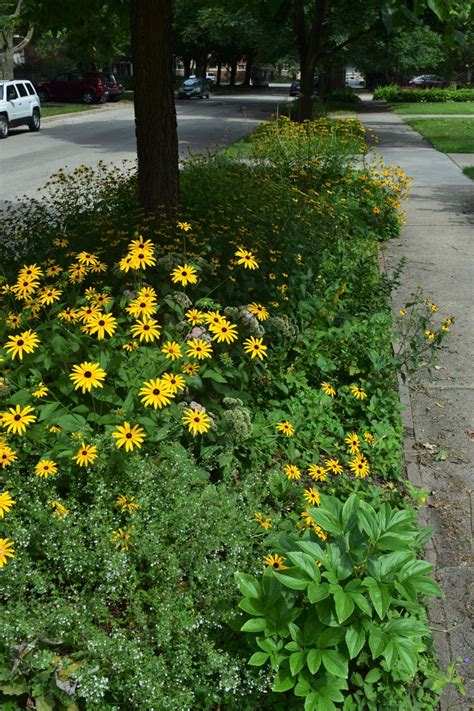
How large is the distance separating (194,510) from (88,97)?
133 feet

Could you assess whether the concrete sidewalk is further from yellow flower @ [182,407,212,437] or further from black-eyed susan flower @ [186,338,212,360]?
black-eyed susan flower @ [186,338,212,360]

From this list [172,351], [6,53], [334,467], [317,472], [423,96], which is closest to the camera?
[172,351]

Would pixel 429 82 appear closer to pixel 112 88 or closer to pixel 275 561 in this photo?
pixel 112 88

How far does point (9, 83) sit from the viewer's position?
73.8 ft

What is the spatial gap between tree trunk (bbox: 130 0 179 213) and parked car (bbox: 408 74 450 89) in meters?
62.6

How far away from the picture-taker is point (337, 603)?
2115 millimetres

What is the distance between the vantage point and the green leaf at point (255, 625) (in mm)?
2175

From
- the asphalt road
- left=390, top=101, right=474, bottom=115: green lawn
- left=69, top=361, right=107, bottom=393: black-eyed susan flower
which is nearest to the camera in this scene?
left=69, top=361, right=107, bottom=393: black-eyed susan flower

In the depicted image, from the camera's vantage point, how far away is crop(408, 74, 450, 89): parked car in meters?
63.4

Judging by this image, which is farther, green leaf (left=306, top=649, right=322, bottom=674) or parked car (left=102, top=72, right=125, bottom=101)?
parked car (left=102, top=72, right=125, bottom=101)

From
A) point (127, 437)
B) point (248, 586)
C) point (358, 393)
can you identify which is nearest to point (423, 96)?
point (358, 393)

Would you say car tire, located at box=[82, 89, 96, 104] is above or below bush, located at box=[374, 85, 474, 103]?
above

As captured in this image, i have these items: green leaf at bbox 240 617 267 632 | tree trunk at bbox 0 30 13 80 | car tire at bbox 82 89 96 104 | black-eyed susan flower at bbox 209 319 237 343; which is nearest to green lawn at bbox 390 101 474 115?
car tire at bbox 82 89 96 104

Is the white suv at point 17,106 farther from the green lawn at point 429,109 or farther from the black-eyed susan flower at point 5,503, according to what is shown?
the black-eyed susan flower at point 5,503
